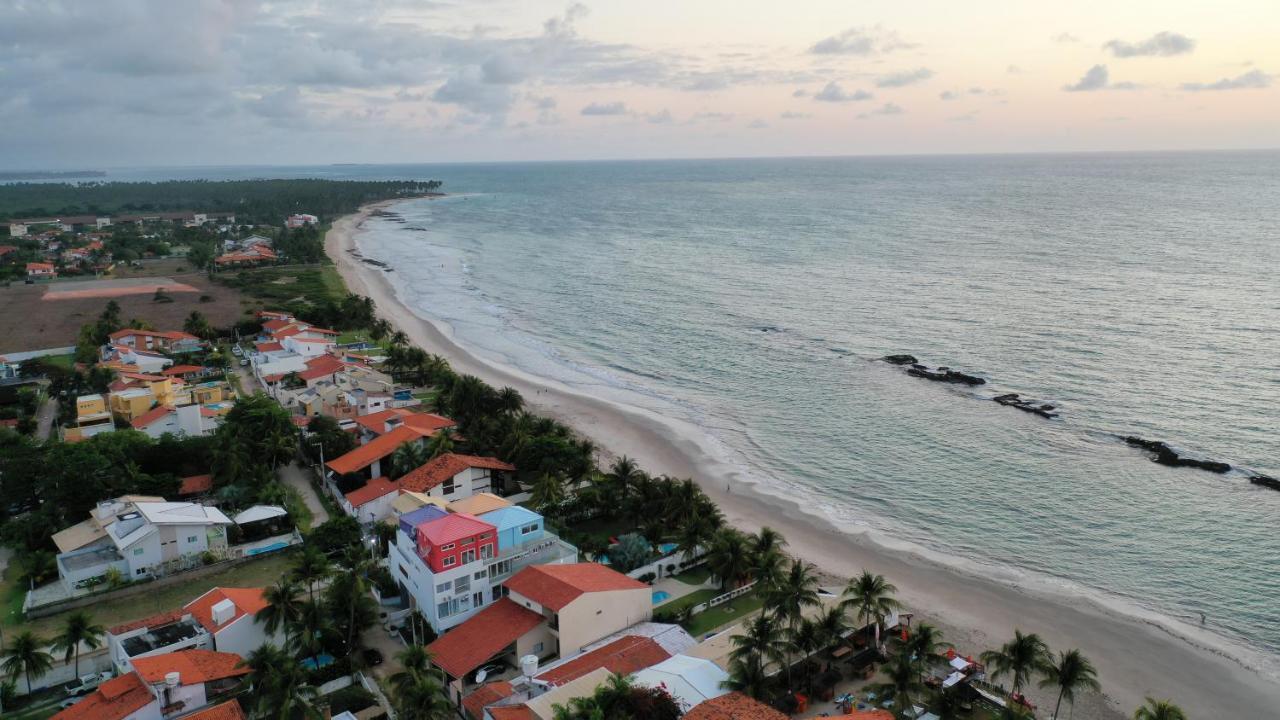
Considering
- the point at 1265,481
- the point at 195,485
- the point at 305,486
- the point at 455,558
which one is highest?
the point at 455,558

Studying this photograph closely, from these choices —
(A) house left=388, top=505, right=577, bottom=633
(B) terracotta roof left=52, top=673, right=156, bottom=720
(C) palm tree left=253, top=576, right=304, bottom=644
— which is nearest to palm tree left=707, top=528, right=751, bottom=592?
(A) house left=388, top=505, right=577, bottom=633

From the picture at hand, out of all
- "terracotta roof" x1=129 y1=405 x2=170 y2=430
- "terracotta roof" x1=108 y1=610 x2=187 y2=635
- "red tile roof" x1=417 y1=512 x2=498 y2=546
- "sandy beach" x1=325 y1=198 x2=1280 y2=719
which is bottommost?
Answer: "sandy beach" x1=325 y1=198 x2=1280 y2=719

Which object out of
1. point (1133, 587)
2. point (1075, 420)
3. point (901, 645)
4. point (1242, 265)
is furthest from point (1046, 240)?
point (901, 645)

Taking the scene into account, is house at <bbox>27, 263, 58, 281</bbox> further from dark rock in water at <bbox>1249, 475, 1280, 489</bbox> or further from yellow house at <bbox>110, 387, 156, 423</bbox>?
dark rock in water at <bbox>1249, 475, 1280, 489</bbox>

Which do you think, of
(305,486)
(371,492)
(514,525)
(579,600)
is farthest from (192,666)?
(305,486)

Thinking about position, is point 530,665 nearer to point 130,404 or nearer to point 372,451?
point 372,451

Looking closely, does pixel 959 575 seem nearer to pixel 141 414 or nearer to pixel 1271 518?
pixel 1271 518

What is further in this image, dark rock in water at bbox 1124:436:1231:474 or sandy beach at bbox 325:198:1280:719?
dark rock in water at bbox 1124:436:1231:474
